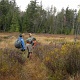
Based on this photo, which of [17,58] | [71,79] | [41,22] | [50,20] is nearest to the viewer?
[71,79]

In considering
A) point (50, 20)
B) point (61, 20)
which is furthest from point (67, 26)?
point (50, 20)

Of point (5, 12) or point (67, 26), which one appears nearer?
point (5, 12)

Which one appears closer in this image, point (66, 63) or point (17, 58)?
point (66, 63)

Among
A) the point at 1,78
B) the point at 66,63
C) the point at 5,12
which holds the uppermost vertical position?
the point at 5,12

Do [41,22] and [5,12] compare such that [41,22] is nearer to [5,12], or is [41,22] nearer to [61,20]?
[5,12]

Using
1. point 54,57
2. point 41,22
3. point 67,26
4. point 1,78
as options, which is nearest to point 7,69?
point 1,78

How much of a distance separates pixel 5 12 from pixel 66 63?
5733 centimetres

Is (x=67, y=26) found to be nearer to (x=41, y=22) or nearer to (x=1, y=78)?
(x=41, y=22)

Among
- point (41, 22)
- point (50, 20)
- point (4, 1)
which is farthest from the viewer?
point (50, 20)

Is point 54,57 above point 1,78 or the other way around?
above

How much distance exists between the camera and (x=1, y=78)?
741 centimetres

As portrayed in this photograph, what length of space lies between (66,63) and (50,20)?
68.6 meters

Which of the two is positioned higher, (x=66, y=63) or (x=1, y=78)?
(x=66, y=63)

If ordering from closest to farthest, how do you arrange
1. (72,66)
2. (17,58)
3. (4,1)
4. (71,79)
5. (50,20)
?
(71,79)
(72,66)
(17,58)
(4,1)
(50,20)
